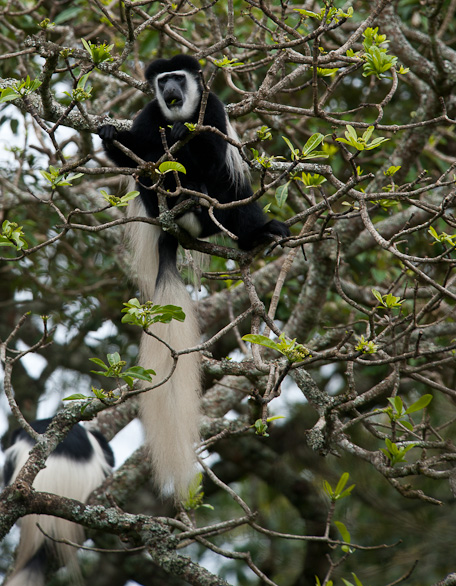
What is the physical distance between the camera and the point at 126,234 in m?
2.80

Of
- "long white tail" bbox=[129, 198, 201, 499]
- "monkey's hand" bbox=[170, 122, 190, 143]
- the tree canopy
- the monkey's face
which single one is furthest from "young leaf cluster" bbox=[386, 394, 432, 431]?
the monkey's face

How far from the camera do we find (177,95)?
2316 mm

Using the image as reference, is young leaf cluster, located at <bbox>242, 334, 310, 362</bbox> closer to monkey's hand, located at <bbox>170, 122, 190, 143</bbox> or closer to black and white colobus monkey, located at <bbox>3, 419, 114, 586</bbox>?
monkey's hand, located at <bbox>170, 122, 190, 143</bbox>

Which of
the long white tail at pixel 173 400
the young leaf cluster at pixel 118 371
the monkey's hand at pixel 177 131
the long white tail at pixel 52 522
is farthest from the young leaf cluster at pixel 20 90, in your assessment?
the long white tail at pixel 52 522

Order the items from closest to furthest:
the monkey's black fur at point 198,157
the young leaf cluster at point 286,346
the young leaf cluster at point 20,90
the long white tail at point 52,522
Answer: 1. the young leaf cluster at point 286,346
2. the young leaf cluster at point 20,90
3. the monkey's black fur at point 198,157
4. the long white tail at point 52,522

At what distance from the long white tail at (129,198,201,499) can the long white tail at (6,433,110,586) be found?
4.65 feet

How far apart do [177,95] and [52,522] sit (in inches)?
90.9

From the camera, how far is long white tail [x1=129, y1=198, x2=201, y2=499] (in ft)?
6.35

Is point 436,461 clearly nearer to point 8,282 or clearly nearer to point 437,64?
point 437,64

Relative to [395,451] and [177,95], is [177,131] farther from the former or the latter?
[395,451]

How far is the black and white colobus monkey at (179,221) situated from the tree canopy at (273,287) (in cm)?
10

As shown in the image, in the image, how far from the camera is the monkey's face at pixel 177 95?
233 centimetres

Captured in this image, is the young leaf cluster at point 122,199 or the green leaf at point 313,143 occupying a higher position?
the young leaf cluster at point 122,199

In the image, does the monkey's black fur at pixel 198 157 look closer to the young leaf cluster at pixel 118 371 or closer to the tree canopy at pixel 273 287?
the tree canopy at pixel 273 287
